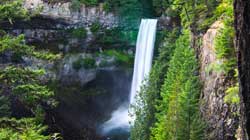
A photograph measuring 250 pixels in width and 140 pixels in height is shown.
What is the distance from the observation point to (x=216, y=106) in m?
12.5

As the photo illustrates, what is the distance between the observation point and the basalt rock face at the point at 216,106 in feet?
38.2

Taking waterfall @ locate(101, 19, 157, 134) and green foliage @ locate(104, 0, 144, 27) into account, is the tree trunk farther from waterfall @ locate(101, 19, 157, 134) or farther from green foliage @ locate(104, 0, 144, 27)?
green foliage @ locate(104, 0, 144, 27)

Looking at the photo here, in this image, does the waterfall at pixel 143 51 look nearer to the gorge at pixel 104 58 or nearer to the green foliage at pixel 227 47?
the gorge at pixel 104 58

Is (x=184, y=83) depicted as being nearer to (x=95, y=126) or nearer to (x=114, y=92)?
(x=95, y=126)

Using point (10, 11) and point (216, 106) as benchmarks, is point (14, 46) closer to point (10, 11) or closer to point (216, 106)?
point (10, 11)

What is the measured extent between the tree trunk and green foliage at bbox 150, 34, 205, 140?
9.50m

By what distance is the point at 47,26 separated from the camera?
91.5 feet

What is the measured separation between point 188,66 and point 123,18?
1324 centimetres

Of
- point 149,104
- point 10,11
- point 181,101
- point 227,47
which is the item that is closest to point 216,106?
point 181,101

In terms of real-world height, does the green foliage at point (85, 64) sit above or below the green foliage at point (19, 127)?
above

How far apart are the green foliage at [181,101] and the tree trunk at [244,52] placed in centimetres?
950

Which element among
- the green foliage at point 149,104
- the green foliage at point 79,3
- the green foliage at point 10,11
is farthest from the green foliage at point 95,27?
the green foliage at point 10,11

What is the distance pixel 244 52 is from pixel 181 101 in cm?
1045

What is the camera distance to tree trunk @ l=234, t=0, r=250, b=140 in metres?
2.75
